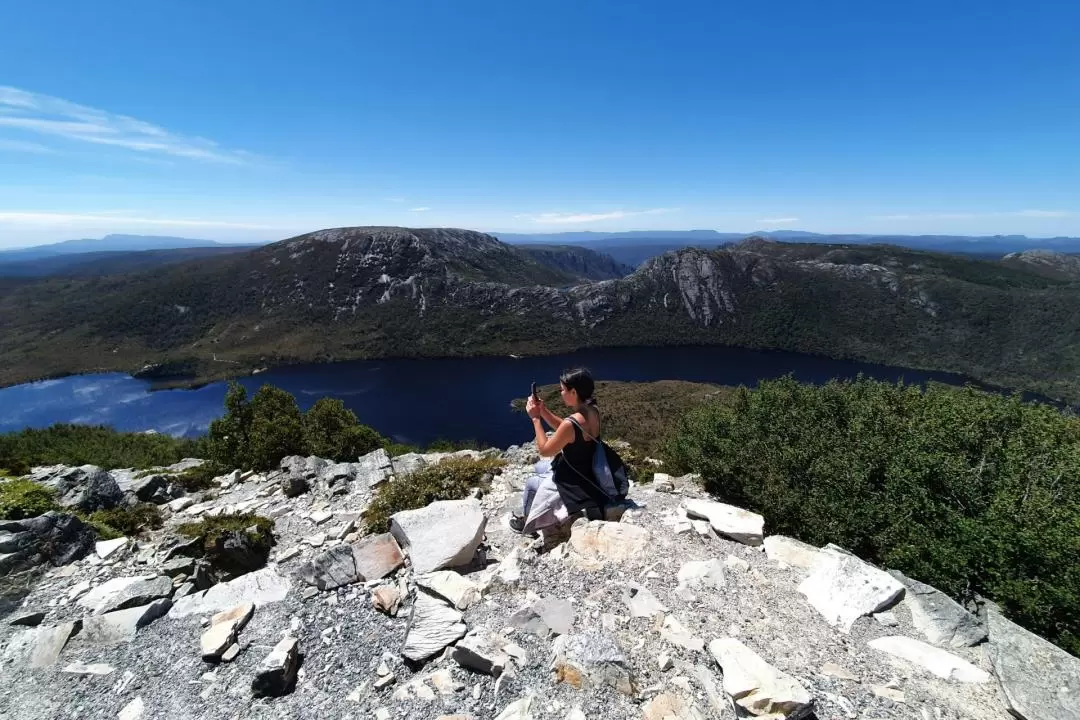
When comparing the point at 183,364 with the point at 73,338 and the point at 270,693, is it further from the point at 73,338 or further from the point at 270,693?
the point at 270,693

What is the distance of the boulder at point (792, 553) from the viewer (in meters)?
7.14

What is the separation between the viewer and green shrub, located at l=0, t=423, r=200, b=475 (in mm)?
18266

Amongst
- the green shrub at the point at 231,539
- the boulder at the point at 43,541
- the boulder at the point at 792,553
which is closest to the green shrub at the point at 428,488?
the green shrub at the point at 231,539

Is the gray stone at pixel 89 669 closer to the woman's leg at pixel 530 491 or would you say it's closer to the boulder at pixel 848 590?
the woman's leg at pixel 530 491

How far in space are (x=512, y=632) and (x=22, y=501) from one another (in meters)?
10.6

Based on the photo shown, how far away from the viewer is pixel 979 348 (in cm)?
15925

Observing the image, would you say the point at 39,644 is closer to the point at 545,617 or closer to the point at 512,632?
the point at 512,632

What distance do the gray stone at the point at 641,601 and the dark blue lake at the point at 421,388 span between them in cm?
8318

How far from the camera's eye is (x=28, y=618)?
22.5 feet

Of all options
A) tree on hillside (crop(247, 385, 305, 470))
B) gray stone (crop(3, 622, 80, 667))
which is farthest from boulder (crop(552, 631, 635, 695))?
tree on hillside (crop(247, 385, 305, 470))

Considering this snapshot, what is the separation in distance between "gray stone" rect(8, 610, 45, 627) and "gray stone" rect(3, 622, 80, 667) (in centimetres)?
21

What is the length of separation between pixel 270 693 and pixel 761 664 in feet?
18.7

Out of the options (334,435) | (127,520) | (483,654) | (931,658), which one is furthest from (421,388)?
(931,658)

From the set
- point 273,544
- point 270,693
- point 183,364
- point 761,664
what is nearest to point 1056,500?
point 761,664
